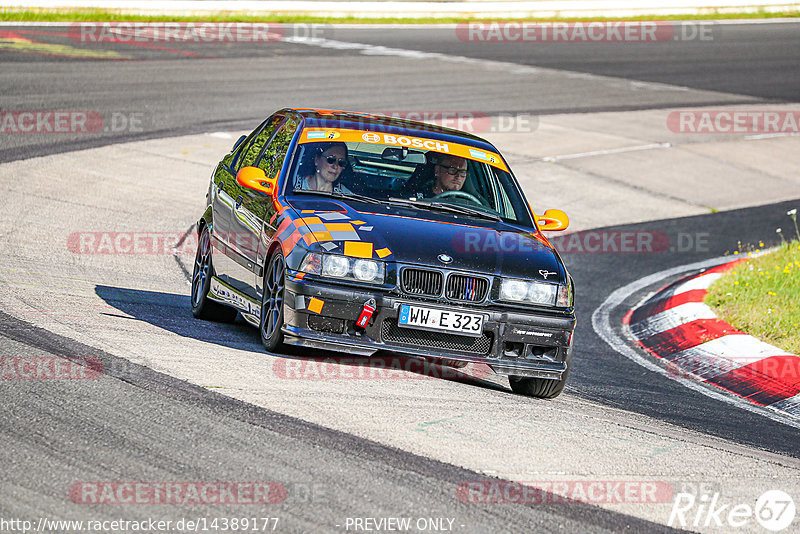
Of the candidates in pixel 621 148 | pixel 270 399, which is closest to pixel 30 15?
pixel 621 148

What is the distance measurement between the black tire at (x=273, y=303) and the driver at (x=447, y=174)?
1254mm

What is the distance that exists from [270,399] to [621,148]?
14245mm

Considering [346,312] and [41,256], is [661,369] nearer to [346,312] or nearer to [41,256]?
[346,312]

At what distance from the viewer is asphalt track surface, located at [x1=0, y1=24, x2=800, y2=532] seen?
4691 mm

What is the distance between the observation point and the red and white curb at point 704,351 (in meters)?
8.33

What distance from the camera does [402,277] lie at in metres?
6.91

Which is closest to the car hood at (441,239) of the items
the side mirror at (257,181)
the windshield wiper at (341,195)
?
the windshield wiper at (341,195)

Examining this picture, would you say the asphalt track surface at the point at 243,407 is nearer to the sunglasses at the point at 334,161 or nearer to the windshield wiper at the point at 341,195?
the windshield wiper at the point at 341,195

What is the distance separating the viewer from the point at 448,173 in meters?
8.17

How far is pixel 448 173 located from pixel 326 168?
33.5 inches

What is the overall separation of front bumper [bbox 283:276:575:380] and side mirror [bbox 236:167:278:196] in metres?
1.12

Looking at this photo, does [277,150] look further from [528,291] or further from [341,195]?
[528,291]

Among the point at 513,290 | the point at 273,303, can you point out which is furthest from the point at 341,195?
the point at 513,290

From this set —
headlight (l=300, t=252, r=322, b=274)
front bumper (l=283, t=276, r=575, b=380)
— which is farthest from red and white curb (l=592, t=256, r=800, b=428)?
headlight (l=300, t=252, r=322, b=274)
